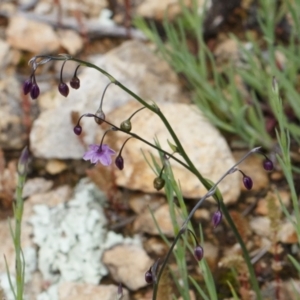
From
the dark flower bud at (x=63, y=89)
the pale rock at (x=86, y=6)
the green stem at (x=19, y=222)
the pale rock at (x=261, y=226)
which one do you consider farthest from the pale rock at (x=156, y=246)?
the pale rock at (x=86, y=6)

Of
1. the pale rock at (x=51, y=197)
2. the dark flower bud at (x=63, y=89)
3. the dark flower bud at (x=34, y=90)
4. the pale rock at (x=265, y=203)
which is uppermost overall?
the dark flower bud at (x=34, y=90)

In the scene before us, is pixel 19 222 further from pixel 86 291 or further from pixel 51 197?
pixel 51 197

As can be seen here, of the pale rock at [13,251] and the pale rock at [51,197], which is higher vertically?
the pale rock at [51,197]

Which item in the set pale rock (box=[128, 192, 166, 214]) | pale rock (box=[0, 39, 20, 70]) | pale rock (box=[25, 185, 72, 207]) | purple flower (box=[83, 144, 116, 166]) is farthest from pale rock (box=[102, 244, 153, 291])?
pale rock (box=[0, 39, 20, 70])

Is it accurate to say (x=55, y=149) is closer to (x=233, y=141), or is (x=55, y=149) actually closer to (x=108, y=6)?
(x=233, y=141)

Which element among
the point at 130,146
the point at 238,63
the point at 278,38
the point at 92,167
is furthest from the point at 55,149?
the point at 278,38

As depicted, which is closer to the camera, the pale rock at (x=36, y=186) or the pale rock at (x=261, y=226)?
the pale rock at (x=261, y=226)

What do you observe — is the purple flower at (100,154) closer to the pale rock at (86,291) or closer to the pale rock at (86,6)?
the pale rock at (86,291)

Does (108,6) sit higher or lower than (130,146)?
higher

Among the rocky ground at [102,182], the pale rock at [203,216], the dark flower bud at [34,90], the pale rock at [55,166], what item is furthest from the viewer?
the pale rock at [55,166]
